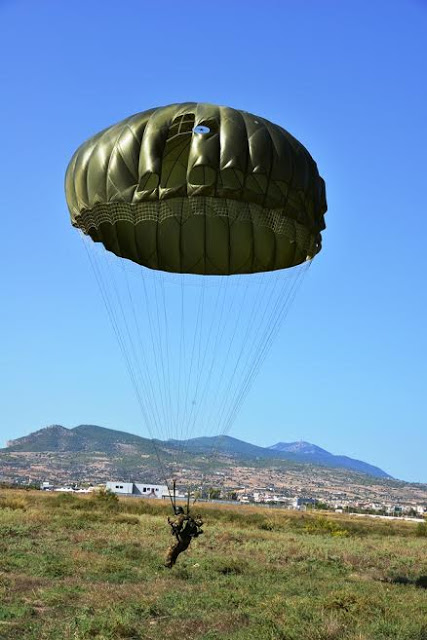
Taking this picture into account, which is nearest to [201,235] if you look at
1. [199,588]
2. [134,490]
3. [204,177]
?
[204,177]

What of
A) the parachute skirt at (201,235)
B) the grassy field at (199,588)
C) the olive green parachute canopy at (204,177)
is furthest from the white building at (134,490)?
the olive green parachute canopy at (204,177)

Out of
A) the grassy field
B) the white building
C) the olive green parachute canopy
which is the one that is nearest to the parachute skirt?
the olive green parachute canopy

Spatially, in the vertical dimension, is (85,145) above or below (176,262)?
above

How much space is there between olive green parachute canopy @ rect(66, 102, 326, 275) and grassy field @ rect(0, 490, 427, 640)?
775cm

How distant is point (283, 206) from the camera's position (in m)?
15.7

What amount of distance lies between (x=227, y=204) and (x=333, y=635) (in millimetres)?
8535

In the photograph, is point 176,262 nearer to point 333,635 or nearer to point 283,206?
point 283,206

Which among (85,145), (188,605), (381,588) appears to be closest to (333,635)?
(188,605)

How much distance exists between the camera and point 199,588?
16484 millimetres

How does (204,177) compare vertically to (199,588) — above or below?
above

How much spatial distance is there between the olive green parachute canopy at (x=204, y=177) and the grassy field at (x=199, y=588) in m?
7.75

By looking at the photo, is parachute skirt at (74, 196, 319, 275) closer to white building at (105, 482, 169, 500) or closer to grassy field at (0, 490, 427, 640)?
grassy field at (0, 490, 427, 640)

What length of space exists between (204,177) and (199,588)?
8.96m

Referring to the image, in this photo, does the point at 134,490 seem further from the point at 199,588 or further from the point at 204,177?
the point at 204,177
